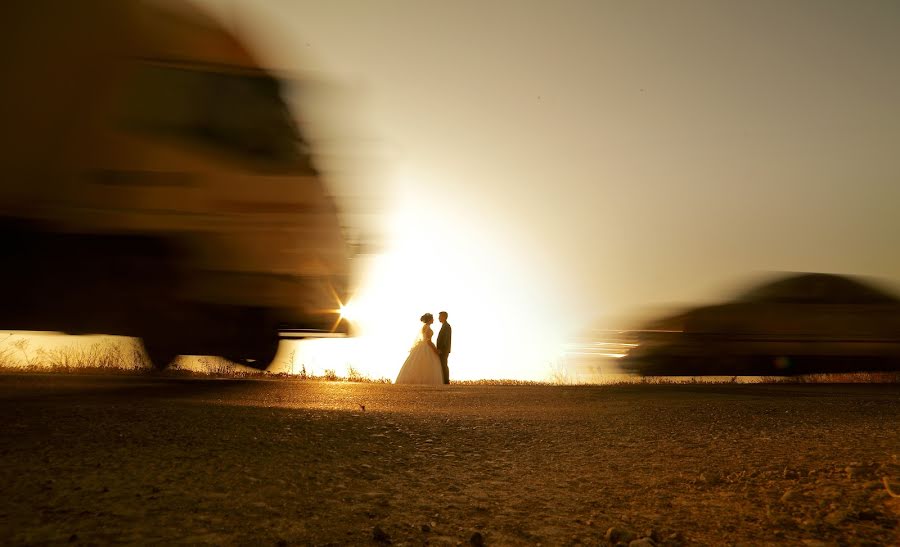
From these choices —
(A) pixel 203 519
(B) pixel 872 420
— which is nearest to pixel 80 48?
(A) pixel 203 519

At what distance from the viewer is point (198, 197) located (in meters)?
6.01

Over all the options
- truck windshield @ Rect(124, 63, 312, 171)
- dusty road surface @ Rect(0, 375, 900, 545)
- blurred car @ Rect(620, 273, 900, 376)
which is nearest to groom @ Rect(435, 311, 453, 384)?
blurred car @ Rect(620, 273, 900, 376)

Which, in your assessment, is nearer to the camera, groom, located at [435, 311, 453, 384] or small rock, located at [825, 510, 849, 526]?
small rock, located at [825, 510, 849, 526]

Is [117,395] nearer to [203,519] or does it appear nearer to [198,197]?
[198,197]

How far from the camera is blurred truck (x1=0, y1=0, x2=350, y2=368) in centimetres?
564

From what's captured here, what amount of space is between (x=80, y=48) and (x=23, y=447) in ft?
9.44

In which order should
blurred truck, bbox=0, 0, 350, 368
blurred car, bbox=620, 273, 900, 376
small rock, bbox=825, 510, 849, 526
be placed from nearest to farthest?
small rock, bbox=825, 510, 849, 526
blurred truck, bbox=0, 0, 350, 368
blurred car, bbox=620, 273, 900, 376

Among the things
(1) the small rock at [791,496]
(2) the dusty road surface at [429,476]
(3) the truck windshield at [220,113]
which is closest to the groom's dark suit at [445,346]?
(2) the dusty road surface at [429,476]

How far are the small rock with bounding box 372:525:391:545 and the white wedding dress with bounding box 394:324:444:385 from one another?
12.8 meters

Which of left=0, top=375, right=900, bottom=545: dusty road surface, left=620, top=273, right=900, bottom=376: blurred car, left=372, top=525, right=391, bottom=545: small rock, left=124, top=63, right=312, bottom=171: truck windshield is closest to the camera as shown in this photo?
left=372, top=525, right=391, bottom=545: small rock

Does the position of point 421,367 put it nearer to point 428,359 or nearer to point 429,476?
point 428,359

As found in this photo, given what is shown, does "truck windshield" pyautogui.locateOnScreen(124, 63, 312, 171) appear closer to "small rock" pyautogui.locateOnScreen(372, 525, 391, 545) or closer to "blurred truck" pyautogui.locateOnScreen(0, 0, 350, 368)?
"blurred truck" pyautogui.locateOnScreen(0, 0, 350, 368)

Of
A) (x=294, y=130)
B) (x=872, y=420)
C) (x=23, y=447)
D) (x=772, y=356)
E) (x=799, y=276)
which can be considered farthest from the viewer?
(x=799, y=276)

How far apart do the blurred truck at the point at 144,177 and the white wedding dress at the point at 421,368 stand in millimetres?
8708
